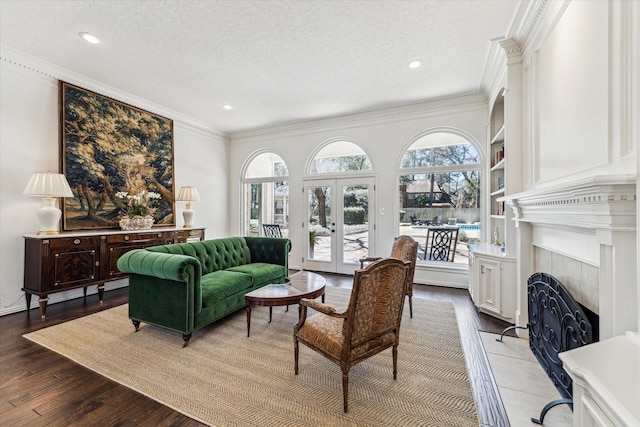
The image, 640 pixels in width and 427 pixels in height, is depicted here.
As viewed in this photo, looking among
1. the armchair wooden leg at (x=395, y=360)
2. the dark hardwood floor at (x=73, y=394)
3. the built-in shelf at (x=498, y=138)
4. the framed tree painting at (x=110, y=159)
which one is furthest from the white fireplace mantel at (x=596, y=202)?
the framed tree painting at (x=110, y=159)

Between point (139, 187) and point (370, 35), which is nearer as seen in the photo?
point (370, 35)

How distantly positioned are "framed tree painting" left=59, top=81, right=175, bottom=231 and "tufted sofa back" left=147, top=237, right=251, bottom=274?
5.77 feet

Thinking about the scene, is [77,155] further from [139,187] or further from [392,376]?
[392,376]

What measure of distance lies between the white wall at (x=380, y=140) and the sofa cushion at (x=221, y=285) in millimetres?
2736

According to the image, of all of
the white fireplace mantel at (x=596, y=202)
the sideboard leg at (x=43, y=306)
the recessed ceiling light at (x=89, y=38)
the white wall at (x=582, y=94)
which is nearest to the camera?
the white fireplace mantel at (x=596, y=202)

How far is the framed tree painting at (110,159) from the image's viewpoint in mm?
3895

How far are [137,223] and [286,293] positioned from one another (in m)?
3.15

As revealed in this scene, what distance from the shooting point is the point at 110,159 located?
4352mm

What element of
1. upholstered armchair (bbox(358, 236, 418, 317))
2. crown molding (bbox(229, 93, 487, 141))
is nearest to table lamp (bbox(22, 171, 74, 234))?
crown molding (bbox(229, 93, 487, 141))

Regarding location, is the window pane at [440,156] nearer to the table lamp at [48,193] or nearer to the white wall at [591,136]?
the white wall at [591,136]

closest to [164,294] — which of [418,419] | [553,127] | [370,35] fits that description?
[418,419]

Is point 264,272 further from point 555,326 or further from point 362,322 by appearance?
point 555,326

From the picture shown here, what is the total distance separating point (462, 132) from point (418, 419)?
436cm

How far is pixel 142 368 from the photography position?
2246 mm
